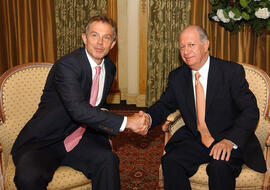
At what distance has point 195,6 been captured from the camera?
591 centimetres

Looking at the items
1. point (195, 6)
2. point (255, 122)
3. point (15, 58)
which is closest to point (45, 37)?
point (15, 58)

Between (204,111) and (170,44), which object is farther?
(170,44)

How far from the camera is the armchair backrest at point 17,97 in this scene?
108 inches

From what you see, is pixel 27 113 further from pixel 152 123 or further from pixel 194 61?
pixel 194 61

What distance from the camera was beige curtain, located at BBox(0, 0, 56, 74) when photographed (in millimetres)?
6508

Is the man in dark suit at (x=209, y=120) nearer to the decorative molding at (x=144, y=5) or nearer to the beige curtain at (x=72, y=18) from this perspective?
the decorative molding at (x=144, y=5)

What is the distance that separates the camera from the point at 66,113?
257 centimetres

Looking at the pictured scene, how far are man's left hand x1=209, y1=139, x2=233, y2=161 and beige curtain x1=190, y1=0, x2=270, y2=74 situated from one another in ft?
12.7

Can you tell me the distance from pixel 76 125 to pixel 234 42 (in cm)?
426

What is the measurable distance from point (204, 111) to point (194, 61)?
17.6 inches

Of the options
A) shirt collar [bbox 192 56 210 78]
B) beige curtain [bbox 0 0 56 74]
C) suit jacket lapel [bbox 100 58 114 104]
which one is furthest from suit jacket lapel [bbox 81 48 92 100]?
beige curtain [bbox 0 0 56 74]

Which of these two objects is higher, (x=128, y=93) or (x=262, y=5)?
(x=262, y=5)

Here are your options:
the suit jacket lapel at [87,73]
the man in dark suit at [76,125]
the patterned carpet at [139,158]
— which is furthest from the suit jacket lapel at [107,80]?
the patterned carpet at [139,158]

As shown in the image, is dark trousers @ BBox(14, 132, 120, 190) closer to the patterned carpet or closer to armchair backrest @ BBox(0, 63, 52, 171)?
armchair backrest @ BBox(0, 63, 52, 171)
